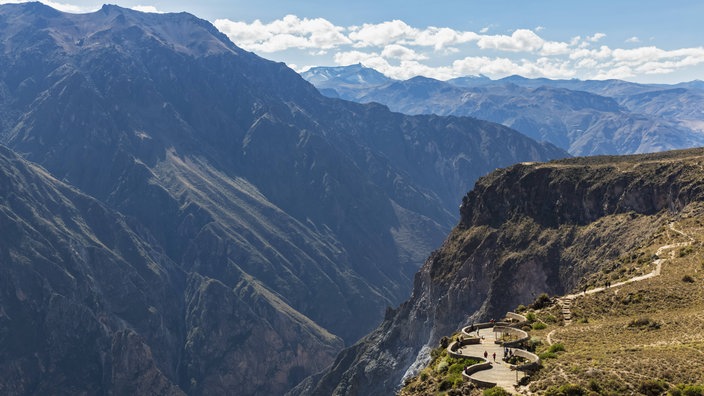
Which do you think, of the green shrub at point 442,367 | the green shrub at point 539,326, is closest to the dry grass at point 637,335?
the green shrub at point 539,326

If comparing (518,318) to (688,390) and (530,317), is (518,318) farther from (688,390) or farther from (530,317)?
(688,390)

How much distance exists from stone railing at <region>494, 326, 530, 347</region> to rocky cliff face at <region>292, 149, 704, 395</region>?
5922 cm

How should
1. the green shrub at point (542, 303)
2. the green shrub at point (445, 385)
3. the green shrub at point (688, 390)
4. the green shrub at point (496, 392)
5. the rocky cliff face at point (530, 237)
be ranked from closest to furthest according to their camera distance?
the green shrub at point (688, 390)
the green shrub at point (496, 392)
the green shrub at point (445, 385)
the green shrub at point (542, 303)
the rocky cliff face at point (530, 237)

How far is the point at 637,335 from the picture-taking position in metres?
62.6

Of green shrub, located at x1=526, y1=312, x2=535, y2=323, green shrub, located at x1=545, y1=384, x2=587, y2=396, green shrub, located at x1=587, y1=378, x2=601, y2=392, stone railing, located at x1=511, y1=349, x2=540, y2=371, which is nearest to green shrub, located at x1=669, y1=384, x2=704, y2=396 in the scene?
green shrub, located at x1=587, y1=378, x2=601, y2=392

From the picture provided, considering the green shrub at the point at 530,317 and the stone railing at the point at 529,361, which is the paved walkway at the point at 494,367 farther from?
the green shrub at the point at 530,317

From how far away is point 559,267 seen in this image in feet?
452

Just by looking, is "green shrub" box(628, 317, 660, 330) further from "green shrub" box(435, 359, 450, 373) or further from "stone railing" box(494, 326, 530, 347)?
"green shrub" box(435, 359, 450, 373)

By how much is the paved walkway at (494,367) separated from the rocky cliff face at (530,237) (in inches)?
2537

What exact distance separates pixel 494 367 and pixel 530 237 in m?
95.6

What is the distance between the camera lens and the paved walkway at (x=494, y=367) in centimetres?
5153

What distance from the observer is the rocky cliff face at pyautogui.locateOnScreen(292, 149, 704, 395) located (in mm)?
130750

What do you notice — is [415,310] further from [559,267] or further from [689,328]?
[689,328]

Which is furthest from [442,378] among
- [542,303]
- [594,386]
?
[542,303]
